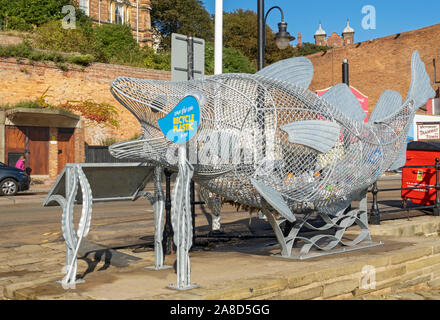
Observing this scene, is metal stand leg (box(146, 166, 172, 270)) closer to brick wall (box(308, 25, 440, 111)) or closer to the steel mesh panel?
the steel mesh panel

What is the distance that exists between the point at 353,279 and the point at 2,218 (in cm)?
910

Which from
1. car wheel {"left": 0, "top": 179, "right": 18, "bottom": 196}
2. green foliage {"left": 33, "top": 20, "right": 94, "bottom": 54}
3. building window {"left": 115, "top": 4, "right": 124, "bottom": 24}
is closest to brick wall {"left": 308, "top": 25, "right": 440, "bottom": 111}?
building window {"left": 115, "top": 4, "right": 124, "bottom": 24}

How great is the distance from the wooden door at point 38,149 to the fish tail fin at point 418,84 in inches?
782

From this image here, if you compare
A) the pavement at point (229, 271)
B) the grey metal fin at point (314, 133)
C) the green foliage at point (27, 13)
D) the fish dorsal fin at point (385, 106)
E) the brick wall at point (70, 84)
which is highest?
the green foliage at point (27, 13)

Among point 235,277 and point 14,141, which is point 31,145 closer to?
point 14,141

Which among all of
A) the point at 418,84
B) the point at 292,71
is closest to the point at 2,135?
the point at 292,71

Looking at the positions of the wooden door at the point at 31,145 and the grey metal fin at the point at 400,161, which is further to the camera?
the wooden door at the point at 31,145

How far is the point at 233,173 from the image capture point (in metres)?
5.12

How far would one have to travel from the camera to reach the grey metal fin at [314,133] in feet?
16.5

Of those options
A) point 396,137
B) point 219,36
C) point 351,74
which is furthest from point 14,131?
point 351,74

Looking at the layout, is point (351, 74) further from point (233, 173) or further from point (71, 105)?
point (233, 173)

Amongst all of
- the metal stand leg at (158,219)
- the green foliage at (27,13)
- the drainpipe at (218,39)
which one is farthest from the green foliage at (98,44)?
the metal stand leg at (158,219)

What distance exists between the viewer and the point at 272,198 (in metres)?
5.05

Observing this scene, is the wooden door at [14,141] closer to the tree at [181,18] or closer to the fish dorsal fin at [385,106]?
the fish dorsal fin at [385,106]
